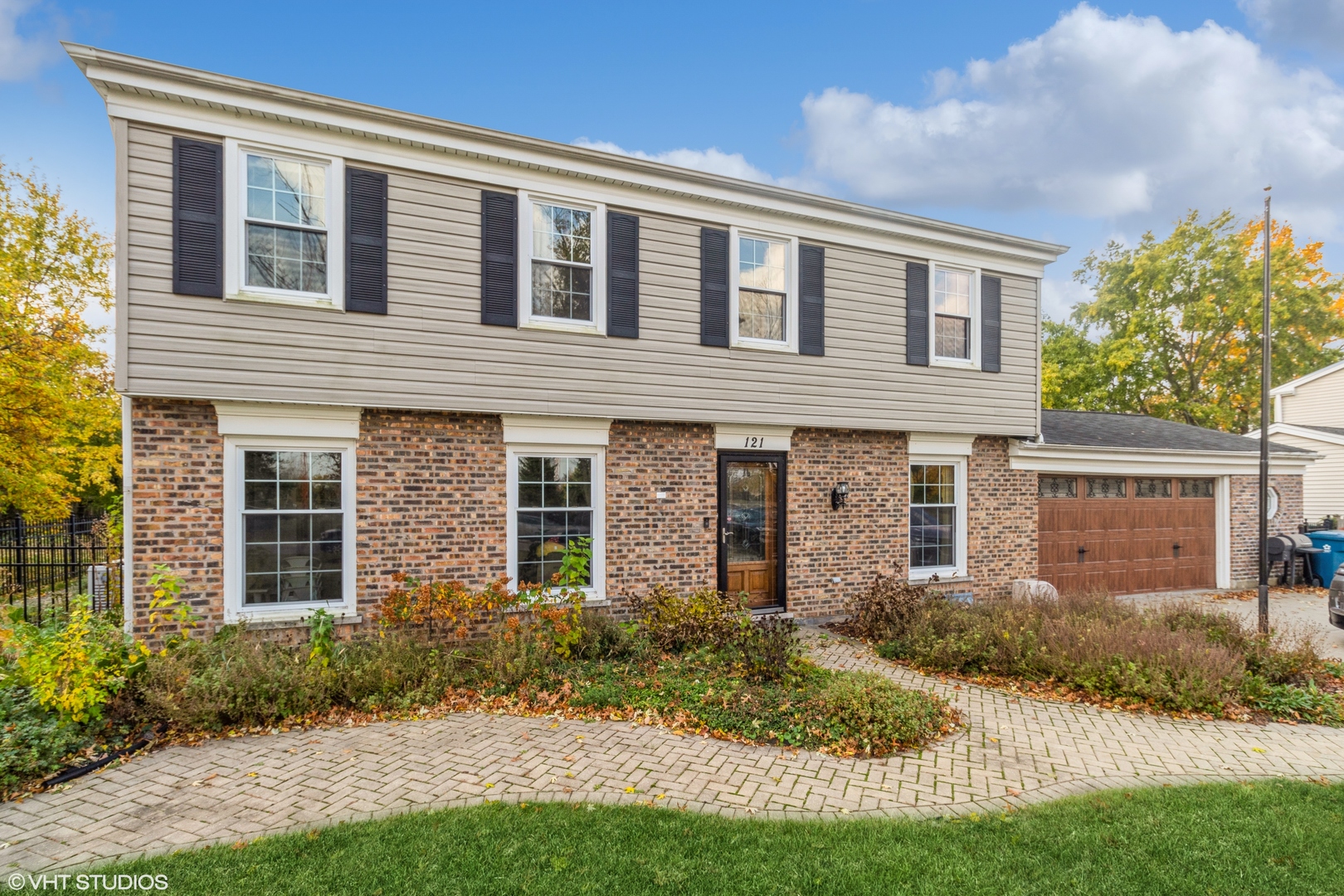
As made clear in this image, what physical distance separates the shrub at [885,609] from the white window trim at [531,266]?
514 cm

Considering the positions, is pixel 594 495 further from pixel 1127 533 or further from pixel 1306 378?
pixel 1306 378

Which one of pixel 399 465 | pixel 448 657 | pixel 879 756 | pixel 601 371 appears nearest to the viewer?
pixel 879 756

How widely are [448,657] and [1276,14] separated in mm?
19072

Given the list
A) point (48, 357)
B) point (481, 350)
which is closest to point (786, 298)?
point (481, 350)

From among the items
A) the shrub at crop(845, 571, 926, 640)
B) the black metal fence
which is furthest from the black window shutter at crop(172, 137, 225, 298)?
the shrub at crop(845, 571, 926, 640)

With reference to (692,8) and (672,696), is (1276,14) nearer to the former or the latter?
(692,8)

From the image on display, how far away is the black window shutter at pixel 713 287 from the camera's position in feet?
29.0

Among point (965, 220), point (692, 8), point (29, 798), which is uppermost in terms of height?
point (692, 8)

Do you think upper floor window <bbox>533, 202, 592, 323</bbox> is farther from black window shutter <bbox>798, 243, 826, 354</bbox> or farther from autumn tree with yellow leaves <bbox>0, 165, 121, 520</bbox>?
autumn tree with yellow leaves <bbox>0, 165, 121, 520</bbox>

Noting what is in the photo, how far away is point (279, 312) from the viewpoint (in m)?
6.80

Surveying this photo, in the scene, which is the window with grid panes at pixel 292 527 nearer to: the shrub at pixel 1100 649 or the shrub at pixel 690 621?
the shrub at pixel 690 621

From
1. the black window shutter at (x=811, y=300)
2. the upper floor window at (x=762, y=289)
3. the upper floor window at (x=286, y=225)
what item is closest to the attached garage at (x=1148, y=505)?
the black window shutter at (x=811, y=300)

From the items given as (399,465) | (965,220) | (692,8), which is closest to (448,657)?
(399,465)

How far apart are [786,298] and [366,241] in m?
5.59
